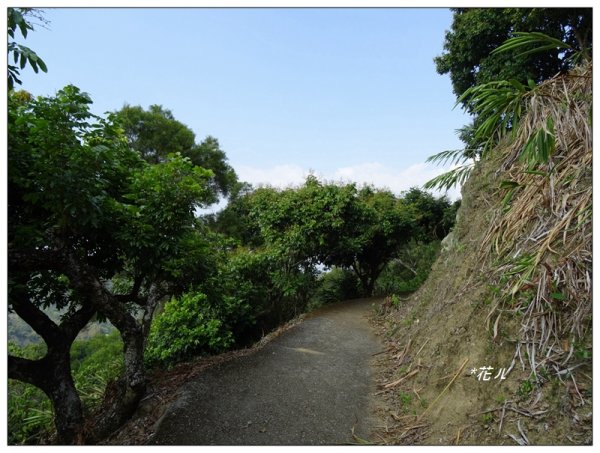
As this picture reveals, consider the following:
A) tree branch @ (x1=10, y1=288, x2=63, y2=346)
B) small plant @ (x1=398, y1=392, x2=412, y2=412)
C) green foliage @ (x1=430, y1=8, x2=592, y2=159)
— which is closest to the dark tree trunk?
tree branch @ (x1=10, y1=288, x2=63, y2=346)

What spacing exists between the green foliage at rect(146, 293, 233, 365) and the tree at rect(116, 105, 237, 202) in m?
6.94

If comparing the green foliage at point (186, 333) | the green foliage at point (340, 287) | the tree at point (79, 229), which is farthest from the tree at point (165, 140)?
the tree at point (79, 229)

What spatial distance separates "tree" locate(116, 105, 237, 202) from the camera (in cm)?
1276

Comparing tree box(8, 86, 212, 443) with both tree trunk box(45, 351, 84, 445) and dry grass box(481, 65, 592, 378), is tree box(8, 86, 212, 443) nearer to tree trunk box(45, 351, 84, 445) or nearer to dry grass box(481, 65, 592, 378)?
tree trunk box(45, 351, 84, 445)

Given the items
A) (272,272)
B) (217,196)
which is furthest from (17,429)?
(217,196)

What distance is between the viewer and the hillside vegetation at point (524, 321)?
248 centimetres

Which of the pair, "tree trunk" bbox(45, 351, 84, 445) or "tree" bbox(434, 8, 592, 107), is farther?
"tree" bbox(434, 8, 592, 107)

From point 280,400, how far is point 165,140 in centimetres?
1166

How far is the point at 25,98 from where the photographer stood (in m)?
3.11

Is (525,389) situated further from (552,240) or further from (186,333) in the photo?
(186,333)

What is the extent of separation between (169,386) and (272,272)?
4276 millimetres

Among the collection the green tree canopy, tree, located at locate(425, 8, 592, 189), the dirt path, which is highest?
tree, located at locate(425, 8, 592, 189)

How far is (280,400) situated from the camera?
3.79m

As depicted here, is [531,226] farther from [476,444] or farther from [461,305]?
[476,444]
